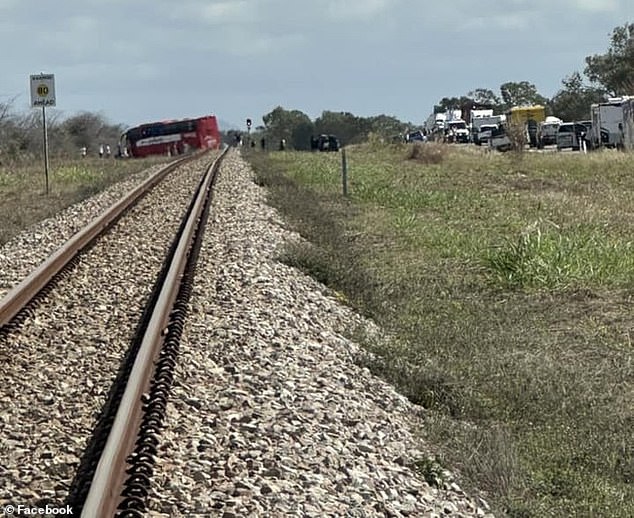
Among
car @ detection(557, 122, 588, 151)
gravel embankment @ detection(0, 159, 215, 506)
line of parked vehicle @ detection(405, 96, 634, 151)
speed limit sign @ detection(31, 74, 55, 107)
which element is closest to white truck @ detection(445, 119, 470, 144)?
line of parked vehicle @ detection(405, 96, 634, 151)

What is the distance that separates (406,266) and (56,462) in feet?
32.8

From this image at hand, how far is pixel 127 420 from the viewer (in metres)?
6.55

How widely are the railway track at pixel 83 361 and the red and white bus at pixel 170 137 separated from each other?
194 ft

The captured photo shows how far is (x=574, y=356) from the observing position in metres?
10.2

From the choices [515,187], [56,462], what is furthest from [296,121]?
[56,462]

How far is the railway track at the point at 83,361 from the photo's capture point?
5.87 m

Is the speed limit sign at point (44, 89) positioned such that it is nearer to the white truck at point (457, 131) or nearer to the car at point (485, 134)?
the car at point (485, 134)

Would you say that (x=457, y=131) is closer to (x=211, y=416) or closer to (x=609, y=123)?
(x=609, y=123)

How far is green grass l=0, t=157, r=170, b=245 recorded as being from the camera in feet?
70.6

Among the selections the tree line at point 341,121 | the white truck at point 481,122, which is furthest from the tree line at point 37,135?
the white truck at point 481,122

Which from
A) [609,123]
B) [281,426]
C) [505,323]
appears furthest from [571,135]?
[281,426]

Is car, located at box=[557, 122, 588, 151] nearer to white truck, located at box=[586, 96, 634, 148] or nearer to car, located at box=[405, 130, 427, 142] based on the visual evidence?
white truck, located at box=[586, 96, 634, 148]

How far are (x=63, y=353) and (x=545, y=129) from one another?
68941mm

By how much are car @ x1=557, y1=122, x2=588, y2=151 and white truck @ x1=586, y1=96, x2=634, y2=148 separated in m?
3.51
